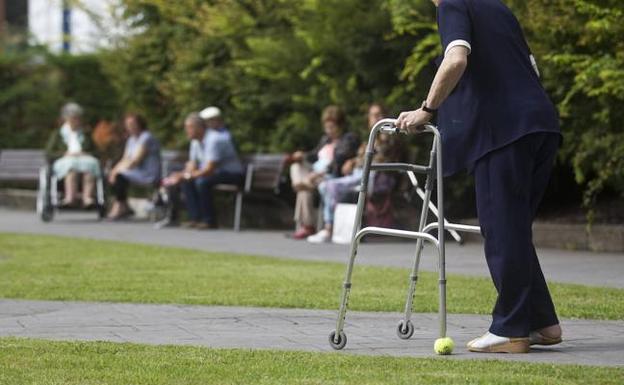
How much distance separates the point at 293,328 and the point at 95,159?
12.7 meters

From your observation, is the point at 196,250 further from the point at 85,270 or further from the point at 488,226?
the point at 488,226

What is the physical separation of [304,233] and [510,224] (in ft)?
30.1

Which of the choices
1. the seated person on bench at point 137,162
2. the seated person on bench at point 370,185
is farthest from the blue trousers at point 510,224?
the seated person on bench at point 137,162

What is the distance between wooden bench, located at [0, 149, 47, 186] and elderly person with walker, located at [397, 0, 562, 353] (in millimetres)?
15457

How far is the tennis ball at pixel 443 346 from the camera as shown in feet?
21.5

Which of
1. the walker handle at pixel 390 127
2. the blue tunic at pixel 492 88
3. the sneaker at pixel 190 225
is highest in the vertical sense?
the blue tunic at pixel 492 88

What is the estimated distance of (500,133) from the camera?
673 centimetres

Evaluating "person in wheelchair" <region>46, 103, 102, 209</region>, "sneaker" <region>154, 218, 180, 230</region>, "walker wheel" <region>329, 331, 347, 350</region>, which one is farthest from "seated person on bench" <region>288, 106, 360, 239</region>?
"walker wheel" <region>329, 331, 347, 350</region>

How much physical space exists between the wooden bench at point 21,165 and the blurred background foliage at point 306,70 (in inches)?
65.4

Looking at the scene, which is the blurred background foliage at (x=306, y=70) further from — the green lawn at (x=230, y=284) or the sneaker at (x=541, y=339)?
the sneaker at (x=541, y=339)

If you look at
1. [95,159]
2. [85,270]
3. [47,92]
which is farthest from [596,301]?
[47,92]

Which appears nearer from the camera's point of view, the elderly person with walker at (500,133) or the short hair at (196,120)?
the elderly person with walker at (500,133)

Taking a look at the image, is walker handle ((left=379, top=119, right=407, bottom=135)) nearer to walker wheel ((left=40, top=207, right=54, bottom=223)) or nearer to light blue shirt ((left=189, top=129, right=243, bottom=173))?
light blue shirt ((left=189, top=129, right=243, bottom=173))

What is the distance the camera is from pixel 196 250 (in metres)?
13.9
